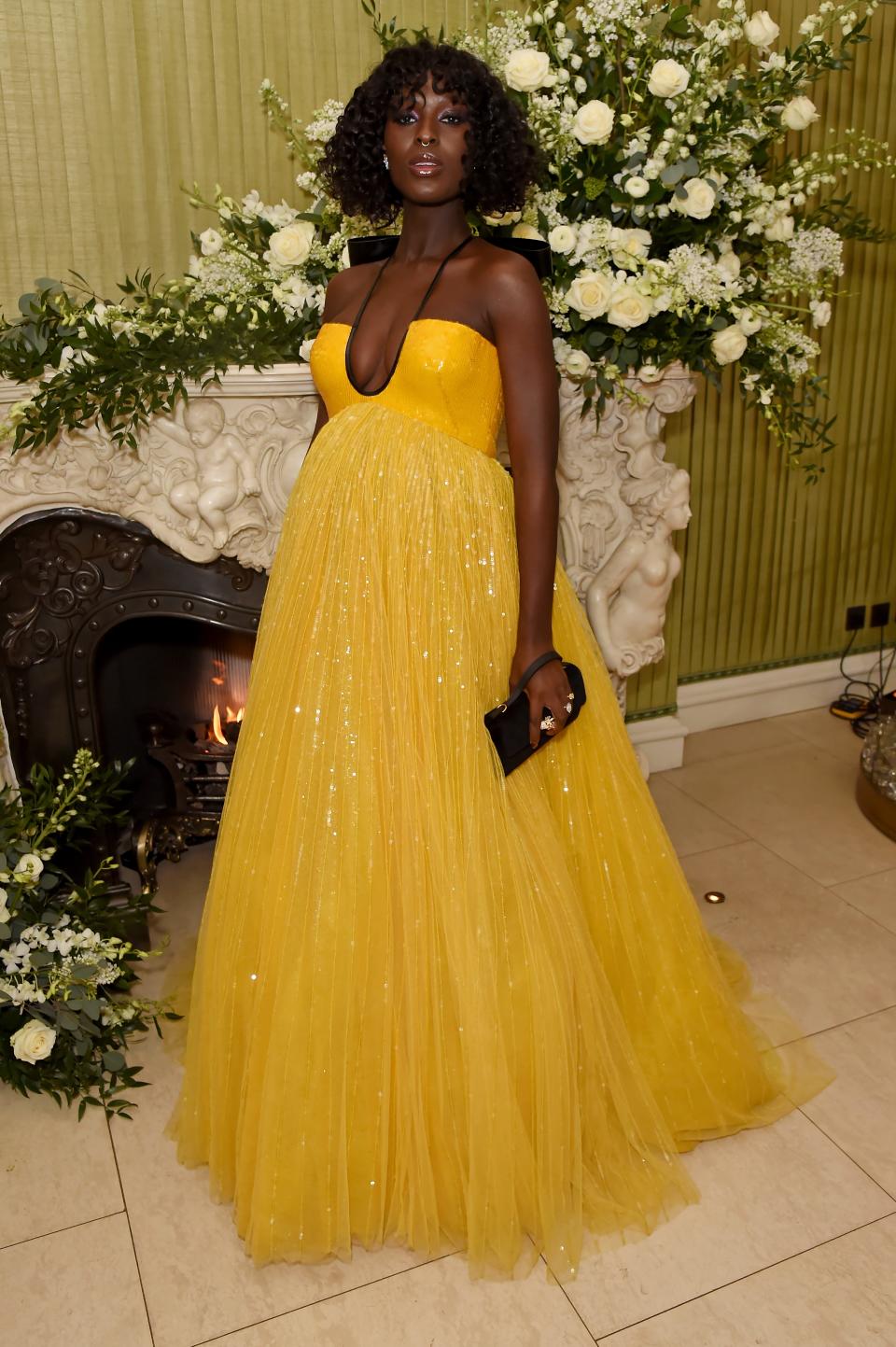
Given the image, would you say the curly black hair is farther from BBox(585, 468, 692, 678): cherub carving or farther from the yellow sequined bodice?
BBox(585, 468, 692, 678): cherub carving

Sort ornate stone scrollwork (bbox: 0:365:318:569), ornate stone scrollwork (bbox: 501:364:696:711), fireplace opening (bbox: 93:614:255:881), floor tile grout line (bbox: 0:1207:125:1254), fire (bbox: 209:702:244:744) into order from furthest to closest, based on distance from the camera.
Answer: fire (bbox: 209:702:244:744)
fireplace opening (bbox: 93:614:255:881)
ornate stone scrollwork (bbox: 501:364:696:711)
ornate stone scrollwork (bbox: 0:365:318:569)
floor tile grout line (bbox: 0:1207:125:1254)

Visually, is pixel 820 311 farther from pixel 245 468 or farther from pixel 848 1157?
pixel 848 1157

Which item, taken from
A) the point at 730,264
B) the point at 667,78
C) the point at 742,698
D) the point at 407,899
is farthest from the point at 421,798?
the point at 742,698

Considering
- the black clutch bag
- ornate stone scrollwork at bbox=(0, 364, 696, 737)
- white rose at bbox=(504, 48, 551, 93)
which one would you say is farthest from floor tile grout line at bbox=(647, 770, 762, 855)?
white rose at bbox=(504, 48, 551, 93)

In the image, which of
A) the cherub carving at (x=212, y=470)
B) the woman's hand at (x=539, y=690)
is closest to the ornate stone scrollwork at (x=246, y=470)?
the cherub carving at (x=212, y=470)

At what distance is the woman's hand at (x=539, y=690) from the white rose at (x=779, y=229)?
1.15 meters

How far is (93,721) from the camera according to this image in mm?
2537

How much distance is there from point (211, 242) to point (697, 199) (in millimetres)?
966

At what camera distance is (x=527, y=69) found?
2.11m

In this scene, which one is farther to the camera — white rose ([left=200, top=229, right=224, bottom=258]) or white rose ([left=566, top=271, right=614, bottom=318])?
white rose ([left=200, top=229, right=224, bottom=258])

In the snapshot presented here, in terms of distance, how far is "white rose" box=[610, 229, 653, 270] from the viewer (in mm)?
2184

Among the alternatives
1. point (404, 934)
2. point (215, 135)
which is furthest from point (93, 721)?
point (215, 135)

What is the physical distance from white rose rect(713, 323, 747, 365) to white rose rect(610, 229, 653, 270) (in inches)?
8.3

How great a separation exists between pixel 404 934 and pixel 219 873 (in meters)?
0.35
